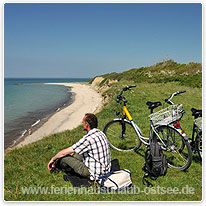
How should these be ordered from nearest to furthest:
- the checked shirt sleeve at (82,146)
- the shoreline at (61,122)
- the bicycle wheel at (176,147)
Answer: the checked shirt sleeve at (82,146) < the bicycle wheel at (176,147) < the shoreline at (61,122)

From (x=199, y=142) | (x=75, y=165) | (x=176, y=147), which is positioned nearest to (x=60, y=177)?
(x=75, y=165)

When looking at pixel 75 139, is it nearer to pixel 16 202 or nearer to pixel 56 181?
pixel 56 181

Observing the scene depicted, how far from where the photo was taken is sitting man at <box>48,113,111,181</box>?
12.5 ft

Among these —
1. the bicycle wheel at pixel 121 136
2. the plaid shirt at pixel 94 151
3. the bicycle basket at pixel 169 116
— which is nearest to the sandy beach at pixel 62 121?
the bicycle wheel at pixel 121 136

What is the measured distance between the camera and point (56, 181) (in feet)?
14.2

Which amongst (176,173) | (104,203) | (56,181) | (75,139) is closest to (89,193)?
(104,203)

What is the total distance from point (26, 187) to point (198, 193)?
3.70 meters

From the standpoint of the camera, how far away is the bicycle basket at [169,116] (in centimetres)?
469

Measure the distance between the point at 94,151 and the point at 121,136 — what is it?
241 cm

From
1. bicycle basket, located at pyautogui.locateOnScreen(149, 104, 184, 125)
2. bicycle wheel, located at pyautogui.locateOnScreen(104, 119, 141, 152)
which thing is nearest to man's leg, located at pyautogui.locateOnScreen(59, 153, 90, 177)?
bicycle wheel, located at pyautogui.locateOnScreen(104, 119, 141, 152)

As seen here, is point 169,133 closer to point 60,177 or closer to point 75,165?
point 75,165

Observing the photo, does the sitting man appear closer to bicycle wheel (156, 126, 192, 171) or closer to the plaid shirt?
the plaid shirt

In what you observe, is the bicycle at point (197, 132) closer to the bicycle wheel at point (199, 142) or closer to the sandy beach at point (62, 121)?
the bicycle wheel at point (199, 142)

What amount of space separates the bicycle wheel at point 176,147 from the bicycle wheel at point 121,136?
1074mm
